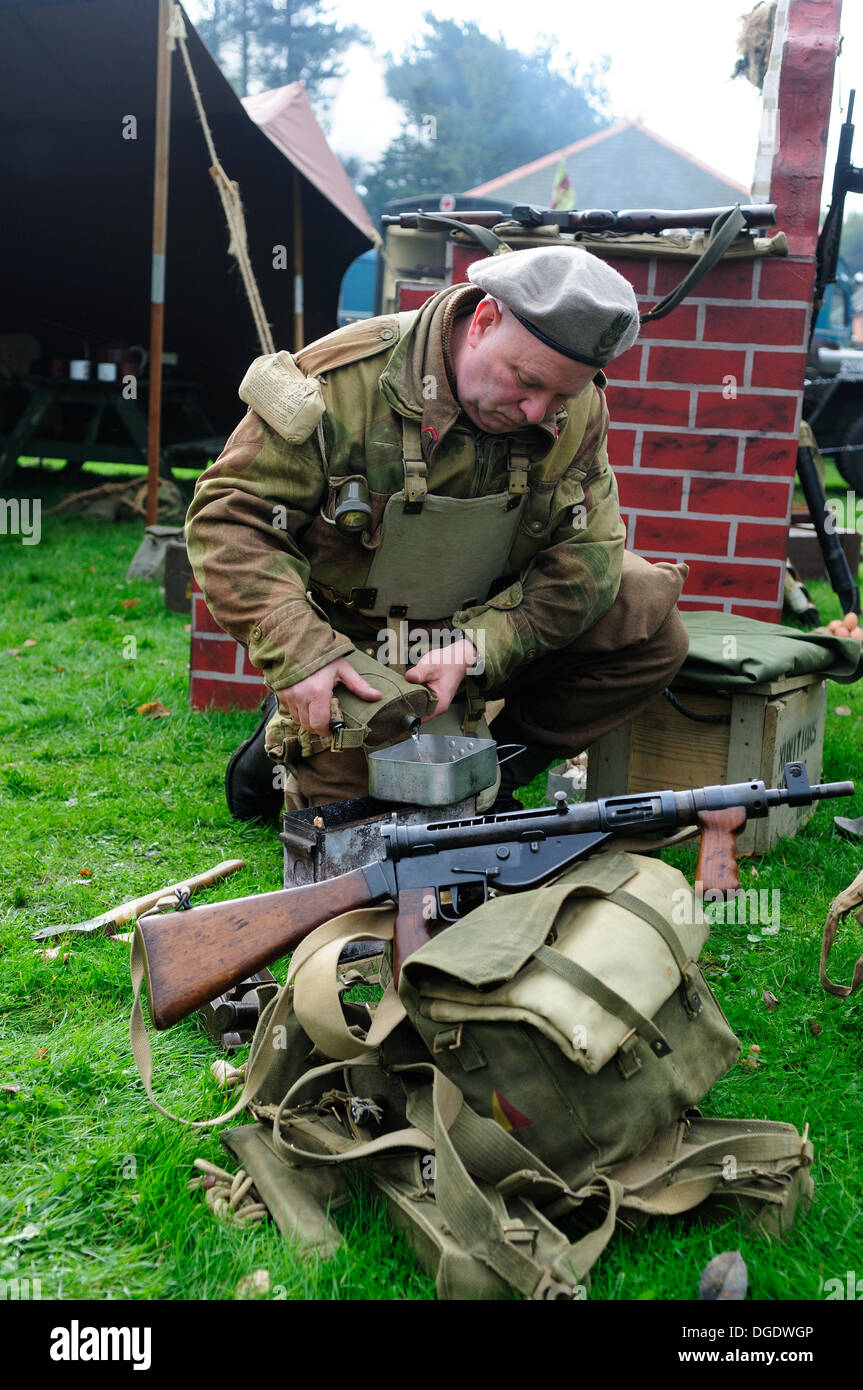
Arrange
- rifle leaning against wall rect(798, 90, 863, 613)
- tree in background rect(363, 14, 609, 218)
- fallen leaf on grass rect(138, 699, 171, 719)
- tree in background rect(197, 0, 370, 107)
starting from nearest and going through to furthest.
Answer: fallen leaf on grass rect(138, 699, 171, 719)
rifle leaning against wall rect(798, 90, 863, 613)
tree in background rect(363, 14, 609, 218)
tree in background rect(197, 0, 370, 107)

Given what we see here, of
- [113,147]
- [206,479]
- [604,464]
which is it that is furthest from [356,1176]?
[113,147]

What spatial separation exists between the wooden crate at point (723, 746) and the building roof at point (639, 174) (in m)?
26.2

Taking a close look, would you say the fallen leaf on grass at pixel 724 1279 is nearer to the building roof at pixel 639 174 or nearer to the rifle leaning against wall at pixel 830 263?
the rifle leaning against wall at pixel 830 263

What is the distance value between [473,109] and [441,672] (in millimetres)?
46668

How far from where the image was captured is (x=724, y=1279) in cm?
179

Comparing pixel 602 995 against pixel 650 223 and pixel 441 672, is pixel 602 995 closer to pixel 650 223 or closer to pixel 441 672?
pixel 441 672

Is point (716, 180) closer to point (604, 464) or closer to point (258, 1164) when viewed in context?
point (604, 464)

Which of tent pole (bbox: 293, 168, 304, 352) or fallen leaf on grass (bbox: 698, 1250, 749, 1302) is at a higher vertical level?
tent pole (bbox: 293, 168, 304, 352)

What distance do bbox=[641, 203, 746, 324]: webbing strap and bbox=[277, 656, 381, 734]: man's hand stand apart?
1.92 m

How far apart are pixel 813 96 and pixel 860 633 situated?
7.56ft

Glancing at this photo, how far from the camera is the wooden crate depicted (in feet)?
11.7

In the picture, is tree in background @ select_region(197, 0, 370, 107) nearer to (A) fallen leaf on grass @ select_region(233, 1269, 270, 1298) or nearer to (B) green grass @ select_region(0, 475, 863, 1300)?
(B) green grass @ select_region(0, 475, 863, 1300)

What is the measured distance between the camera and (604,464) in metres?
3.32

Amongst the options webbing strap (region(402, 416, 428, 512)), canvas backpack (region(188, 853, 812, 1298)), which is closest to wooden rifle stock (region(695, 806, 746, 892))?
canvas backpack (region(188, 853, 812, 1298))
